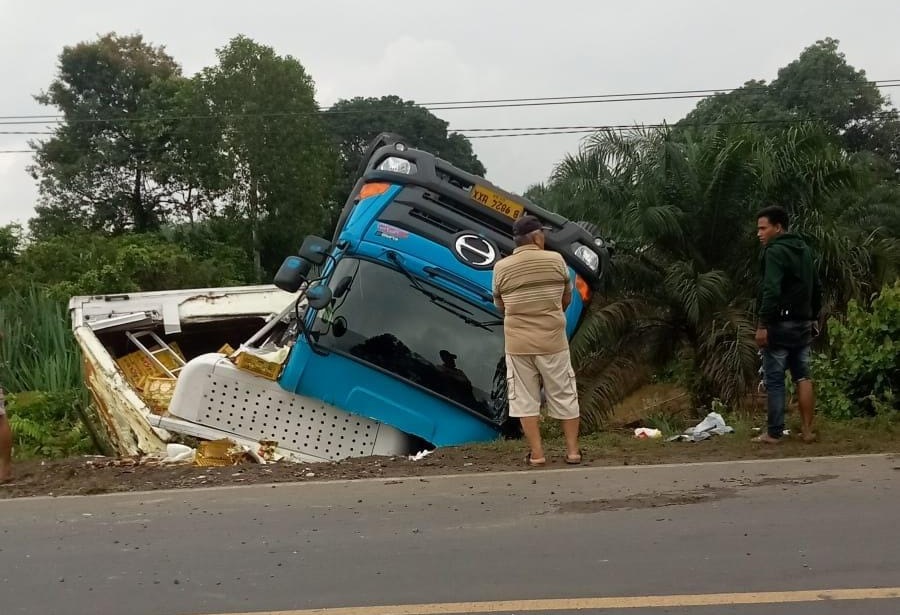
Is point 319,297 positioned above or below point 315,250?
A: below

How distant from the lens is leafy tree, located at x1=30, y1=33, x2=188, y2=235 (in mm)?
34906

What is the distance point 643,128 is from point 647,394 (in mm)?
3763

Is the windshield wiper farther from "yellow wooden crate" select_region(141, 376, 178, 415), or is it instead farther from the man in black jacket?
"yellow wooden crate" select_region(141, 376, 178, 415)

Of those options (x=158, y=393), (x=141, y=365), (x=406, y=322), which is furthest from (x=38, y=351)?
(x=406, y=322)

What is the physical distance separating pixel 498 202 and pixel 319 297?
77.1 inches

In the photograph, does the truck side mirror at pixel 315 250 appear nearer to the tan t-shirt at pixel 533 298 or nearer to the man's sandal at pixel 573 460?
the tan t-shirt at pixel 533 298

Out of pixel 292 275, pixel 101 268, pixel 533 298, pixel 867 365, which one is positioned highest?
pixel 101 268

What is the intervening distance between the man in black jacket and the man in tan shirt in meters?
1.47

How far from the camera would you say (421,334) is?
7480mm

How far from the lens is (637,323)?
11938 millimetres

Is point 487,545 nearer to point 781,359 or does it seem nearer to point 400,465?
point 400,465

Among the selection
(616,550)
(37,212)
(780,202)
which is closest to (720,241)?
(780,202)

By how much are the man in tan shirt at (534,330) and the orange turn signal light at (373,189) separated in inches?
80.2

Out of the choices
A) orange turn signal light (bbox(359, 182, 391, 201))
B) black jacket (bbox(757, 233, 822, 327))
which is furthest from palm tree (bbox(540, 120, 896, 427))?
black jacket (bbox(757, 233, 822, 327))
